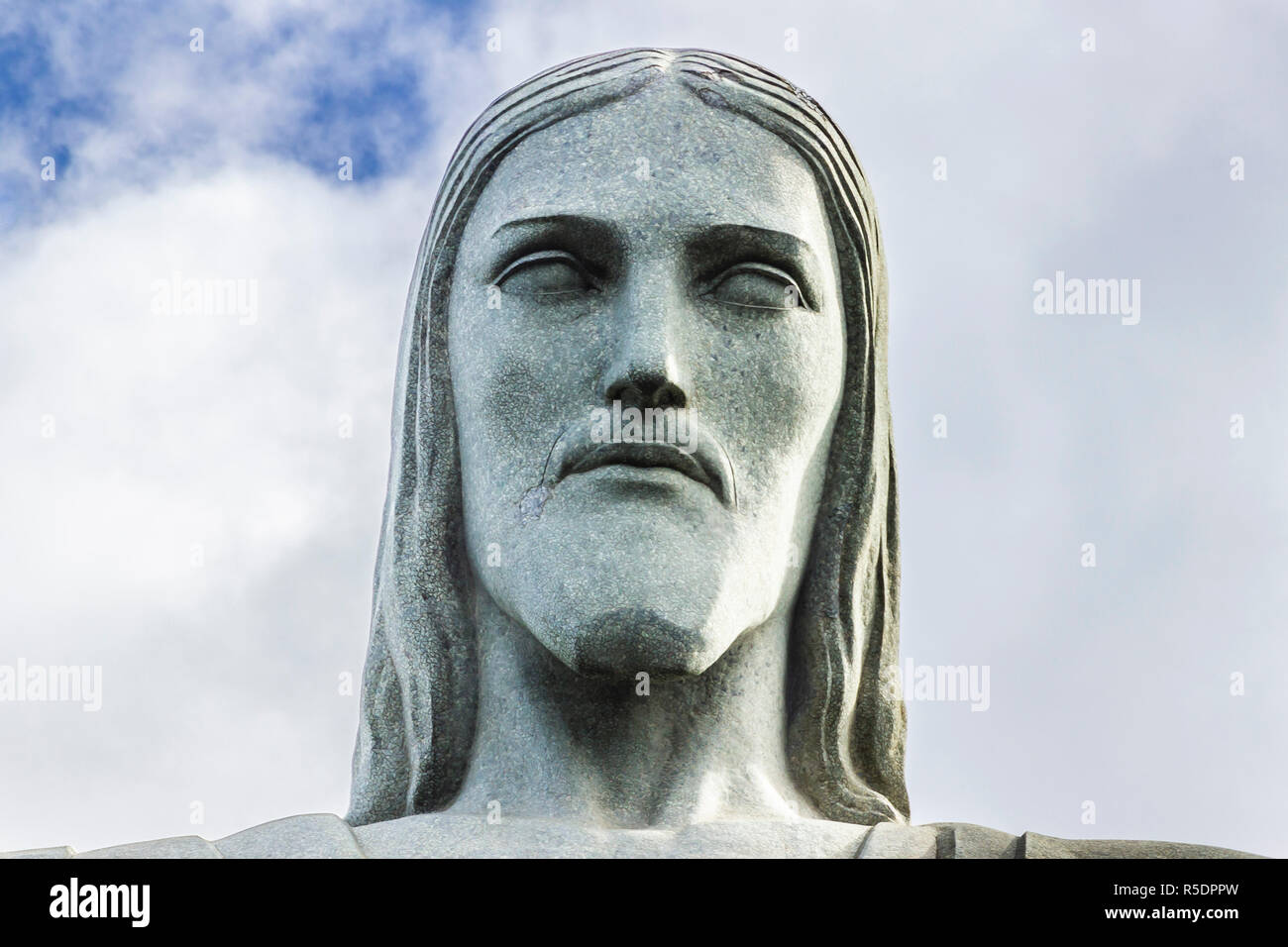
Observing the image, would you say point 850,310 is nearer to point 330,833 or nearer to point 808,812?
point 808,812

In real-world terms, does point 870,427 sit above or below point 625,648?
above

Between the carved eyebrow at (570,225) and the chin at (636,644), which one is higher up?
the carved eyebrow at (570,225)

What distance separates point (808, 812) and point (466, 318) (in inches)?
106

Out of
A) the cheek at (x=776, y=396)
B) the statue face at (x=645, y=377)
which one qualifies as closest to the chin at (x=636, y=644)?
the statue face at (x=645, y=377)

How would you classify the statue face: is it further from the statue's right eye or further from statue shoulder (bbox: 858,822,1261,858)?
statue shoulder (bbox: 858,822,1261,858)

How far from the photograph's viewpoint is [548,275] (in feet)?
36.3

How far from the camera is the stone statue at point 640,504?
1027cm

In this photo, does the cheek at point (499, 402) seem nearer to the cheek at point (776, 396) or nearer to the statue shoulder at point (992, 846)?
the cheek at point (776, 396)

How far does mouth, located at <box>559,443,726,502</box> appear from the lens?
10500mm

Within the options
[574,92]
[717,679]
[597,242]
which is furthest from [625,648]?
[574,92]

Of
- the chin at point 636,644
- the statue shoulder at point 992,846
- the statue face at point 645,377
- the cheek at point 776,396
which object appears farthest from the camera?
the cheek at point 776,396

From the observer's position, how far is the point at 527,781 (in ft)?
34.9
